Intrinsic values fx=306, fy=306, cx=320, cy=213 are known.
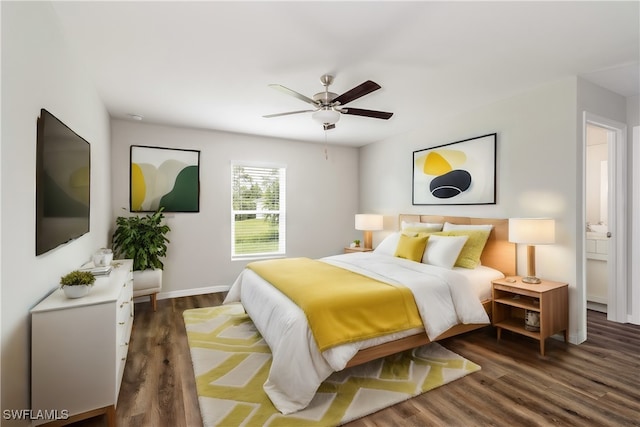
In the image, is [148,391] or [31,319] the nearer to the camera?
[31,319]

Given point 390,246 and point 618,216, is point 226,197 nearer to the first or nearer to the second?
point 390,246

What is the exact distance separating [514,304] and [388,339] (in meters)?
1.46

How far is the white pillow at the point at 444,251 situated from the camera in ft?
10.8

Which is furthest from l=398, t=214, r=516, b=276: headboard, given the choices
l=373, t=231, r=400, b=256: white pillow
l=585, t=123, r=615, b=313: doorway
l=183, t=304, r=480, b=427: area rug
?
l=585, t=123, r=615, b=313: doorway

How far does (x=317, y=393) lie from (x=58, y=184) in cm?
220

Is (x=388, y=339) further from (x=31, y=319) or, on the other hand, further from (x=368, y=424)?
(x=31, y=319)

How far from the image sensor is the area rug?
1932 mm

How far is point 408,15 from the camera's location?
6.45 ft

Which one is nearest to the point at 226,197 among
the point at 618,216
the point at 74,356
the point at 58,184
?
the point at 58,184

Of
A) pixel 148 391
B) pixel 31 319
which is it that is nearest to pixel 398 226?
pixel 148 391

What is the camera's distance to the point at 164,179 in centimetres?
446

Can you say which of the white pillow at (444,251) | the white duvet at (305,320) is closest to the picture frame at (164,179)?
the white duvet at (305,320)

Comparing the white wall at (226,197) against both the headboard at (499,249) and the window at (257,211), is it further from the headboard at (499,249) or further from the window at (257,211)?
the headboard at (499,249)

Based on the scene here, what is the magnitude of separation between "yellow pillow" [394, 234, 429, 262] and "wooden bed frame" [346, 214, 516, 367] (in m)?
0.75
